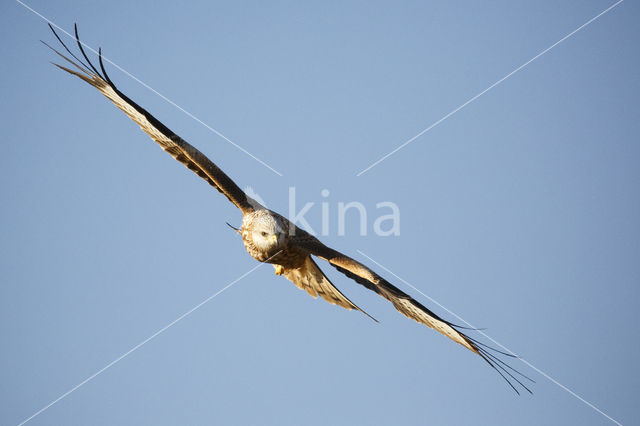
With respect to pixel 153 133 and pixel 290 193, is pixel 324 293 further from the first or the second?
pixel 153 133

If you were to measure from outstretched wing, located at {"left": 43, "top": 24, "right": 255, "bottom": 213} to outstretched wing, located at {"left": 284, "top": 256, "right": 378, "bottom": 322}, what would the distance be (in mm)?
1251

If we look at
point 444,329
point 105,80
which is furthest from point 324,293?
point 105,80

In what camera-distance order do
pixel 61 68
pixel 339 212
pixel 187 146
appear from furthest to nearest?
pixel 339 212
pixel 187 146
pixel 61 68

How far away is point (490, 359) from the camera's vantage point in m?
9.15

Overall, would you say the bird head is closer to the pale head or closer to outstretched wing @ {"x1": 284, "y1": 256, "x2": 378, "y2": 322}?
the pale head

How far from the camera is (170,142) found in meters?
9.82

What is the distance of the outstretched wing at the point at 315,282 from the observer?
34.5 feet

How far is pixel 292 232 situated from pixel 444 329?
8.09 feet

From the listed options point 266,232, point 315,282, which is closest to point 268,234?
point 266,232

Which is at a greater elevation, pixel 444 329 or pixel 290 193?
pixel 290 193

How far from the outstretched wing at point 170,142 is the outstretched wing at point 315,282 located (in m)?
1.25

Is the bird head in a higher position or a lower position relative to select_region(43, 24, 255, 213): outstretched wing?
lower

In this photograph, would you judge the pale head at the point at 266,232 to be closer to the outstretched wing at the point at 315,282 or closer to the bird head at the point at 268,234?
the bird head at the point at 268,234

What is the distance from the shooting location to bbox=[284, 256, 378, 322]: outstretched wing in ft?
34.5
